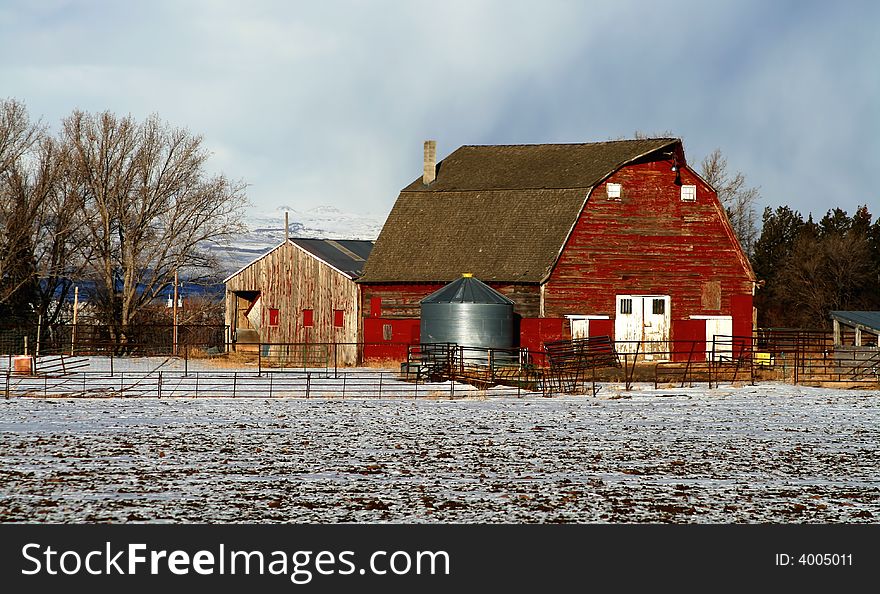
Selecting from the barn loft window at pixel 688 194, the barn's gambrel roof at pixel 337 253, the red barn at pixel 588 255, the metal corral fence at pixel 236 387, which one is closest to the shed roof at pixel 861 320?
the red barn at pixel 588 255

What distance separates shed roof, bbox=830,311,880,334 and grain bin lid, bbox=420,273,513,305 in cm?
1186

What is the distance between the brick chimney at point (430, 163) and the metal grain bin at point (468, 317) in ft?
29.7

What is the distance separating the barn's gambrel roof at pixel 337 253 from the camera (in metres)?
47.1

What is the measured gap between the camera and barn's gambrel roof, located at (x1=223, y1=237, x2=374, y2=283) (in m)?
47.1

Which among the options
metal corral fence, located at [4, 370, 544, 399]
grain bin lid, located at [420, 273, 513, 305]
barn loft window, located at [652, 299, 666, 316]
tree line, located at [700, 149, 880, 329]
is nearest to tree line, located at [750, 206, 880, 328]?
tree line, located at [700, 149, 880, 329]

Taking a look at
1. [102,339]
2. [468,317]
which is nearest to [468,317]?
[468,317]

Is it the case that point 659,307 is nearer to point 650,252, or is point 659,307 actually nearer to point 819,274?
point 650,252

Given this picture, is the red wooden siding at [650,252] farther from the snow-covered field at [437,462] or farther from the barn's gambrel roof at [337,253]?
the snow-covered field at [437,462]

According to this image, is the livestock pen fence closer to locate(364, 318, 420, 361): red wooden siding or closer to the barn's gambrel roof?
locate(364, 318, 420, 361): red wooden siding

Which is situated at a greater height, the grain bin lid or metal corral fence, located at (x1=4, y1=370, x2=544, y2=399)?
the grain bin lid

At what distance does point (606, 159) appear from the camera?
149 ft
